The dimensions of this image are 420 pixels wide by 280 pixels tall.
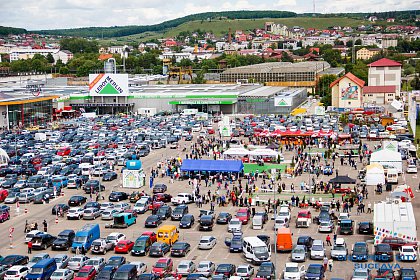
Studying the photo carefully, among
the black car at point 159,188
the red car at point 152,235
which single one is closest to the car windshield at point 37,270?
the red car at point 152,235

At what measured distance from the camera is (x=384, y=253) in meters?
18.9

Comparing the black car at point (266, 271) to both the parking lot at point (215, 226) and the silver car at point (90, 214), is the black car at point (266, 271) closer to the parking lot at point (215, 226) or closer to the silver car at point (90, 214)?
the parking lot at point (215, 226)

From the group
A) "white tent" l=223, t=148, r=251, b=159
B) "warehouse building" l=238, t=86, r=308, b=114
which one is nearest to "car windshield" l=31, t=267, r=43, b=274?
"white tent" l=223, t=148, r=251, b=159

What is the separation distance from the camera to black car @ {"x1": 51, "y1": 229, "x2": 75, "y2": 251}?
20656mm

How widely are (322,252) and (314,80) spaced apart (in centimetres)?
6581

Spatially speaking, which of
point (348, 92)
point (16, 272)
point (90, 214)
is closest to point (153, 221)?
point (90, 214)

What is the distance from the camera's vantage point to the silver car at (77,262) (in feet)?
60.1

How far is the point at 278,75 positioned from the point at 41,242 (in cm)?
6735

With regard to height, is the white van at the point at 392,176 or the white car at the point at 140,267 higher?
the white van at the point at 392,176

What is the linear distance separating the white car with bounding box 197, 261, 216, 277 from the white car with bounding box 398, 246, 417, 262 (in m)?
5.13

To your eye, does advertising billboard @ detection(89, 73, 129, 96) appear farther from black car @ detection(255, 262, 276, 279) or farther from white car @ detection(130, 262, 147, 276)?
black car @ detection(255, 262, 276, 279)

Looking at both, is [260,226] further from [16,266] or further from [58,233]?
[16,266]

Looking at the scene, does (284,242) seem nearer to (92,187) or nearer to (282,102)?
(92,187)

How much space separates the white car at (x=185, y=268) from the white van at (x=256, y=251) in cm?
177
